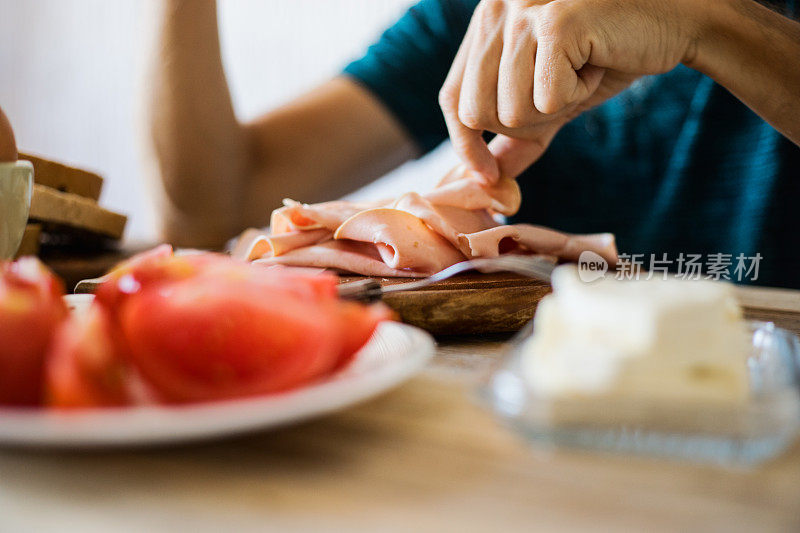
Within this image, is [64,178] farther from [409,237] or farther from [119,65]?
[119,65]

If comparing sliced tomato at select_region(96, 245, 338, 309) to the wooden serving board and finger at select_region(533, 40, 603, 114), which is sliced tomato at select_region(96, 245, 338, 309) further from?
finger at select_region(533, 40, 603, 114)

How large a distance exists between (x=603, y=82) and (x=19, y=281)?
798mm

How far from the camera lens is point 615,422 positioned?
0.30 m

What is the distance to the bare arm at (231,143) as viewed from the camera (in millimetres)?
1424

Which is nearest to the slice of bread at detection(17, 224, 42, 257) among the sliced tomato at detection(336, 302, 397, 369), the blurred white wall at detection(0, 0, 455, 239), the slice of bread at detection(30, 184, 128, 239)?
the slice of bread at detection(30, 184, 128, 239)

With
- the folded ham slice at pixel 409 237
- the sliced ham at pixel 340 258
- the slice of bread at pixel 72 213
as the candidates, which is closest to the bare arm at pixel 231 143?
the slice of bread at pixel 72 213

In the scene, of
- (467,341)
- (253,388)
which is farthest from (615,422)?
(467,341)

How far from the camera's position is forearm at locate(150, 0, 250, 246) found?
1.42 metres

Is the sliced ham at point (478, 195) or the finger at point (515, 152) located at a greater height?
the finger at point (515, 152)

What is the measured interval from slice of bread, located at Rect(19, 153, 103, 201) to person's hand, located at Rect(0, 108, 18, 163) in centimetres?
28

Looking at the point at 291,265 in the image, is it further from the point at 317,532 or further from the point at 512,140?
the point at 317,532

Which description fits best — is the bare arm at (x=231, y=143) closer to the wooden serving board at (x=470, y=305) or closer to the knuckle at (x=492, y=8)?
the knuckle at (x=492, y=8)

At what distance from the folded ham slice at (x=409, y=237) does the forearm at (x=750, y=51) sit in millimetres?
310

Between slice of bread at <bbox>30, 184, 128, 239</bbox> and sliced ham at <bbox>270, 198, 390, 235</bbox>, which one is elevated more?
sliced ham at <bbox>270, 198, 390, 235</bbox>
